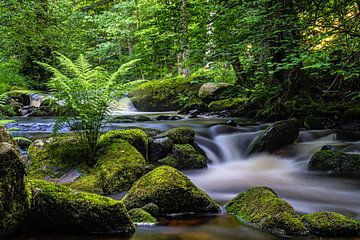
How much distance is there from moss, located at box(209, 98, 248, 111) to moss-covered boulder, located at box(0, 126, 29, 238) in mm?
10659

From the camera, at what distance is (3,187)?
2.62 m

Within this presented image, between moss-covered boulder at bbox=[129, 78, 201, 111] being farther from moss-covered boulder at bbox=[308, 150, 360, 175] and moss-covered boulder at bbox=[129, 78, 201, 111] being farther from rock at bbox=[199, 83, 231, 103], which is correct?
moss-covered boulder at bbox=[308, 150, 360, 175]

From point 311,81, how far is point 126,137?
252 inches

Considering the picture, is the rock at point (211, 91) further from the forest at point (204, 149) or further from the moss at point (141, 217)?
the moss at point (141, 217)

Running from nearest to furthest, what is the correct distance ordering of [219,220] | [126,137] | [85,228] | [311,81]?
[85,228]
[219,220]
[126,137]
[311,81]

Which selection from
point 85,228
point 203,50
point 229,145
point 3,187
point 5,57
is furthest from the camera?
point 5,57

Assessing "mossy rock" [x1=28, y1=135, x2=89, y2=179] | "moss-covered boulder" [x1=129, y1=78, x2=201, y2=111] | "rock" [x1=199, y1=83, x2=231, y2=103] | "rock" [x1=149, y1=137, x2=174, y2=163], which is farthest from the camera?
"moss-covered boulder" [x1=129, y1=78, x2=201, y2=111]

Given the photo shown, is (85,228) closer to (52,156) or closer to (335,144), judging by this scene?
(52,156)

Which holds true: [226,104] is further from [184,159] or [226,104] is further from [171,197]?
[171,197]

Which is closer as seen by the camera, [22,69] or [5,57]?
[5,57]

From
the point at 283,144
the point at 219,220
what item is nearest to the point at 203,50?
the point at 283,144

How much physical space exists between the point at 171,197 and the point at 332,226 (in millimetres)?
1588

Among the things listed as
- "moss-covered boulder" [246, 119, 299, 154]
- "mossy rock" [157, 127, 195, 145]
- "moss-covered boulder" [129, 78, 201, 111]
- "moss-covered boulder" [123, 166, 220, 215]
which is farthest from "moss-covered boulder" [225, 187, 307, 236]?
"moss-covered boulder" [129, 78, 201, 111]

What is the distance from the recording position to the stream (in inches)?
125
